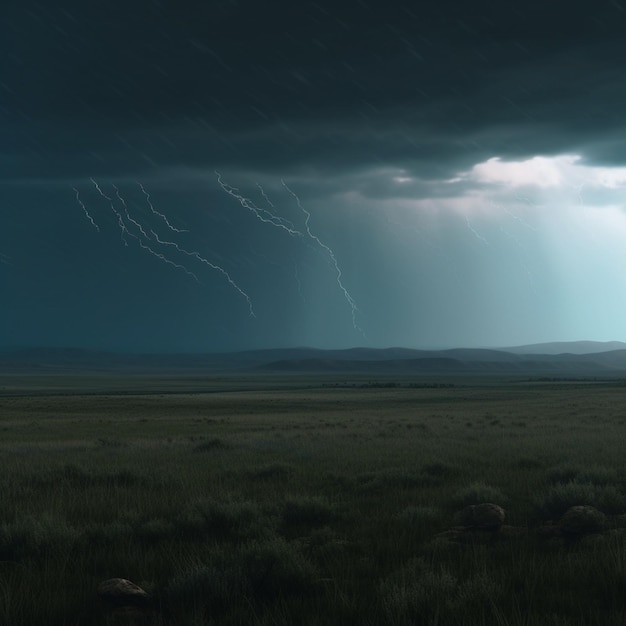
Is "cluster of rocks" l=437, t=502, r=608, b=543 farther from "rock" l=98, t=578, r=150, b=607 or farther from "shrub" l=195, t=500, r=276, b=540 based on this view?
"rock" l=98, t=578, r=150, b=607

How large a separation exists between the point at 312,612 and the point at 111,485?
808cm

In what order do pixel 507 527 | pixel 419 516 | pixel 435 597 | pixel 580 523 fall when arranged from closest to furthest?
pixel 435 597
pixel 580 523
pixel 507 527
pixel 419 516

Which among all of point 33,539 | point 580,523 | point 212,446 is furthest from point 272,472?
point 580,523

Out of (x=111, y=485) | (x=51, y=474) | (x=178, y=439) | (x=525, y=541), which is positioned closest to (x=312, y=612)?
(x=525, y=541)

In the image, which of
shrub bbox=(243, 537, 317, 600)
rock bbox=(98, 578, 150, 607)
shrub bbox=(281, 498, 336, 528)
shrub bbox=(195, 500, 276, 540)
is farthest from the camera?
shrub bbox=(281, 498, 336, 528)

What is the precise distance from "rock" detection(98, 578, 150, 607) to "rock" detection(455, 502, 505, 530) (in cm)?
416

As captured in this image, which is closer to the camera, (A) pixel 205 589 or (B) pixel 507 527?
(A) pixel 205 589

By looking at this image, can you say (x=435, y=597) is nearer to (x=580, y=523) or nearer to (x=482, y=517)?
(x=482, y=517)

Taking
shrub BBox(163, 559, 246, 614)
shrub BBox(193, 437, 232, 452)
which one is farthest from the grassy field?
shrub BBox(193, 437, 232, 452)

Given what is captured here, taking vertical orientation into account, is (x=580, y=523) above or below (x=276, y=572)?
above

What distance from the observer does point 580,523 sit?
7945 mm

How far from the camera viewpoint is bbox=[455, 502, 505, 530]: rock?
327 inches

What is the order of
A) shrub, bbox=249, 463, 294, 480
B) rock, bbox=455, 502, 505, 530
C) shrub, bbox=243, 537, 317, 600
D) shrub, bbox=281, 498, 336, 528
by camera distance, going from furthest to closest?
shrub, bbox=249, 463, 294, 480, shrub, bbox=281, 498, 336, 528, rock, bbox=455, 502, 505, 530, shrub, bbox=243, 537, 317, 600

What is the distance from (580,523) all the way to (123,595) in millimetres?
5169
